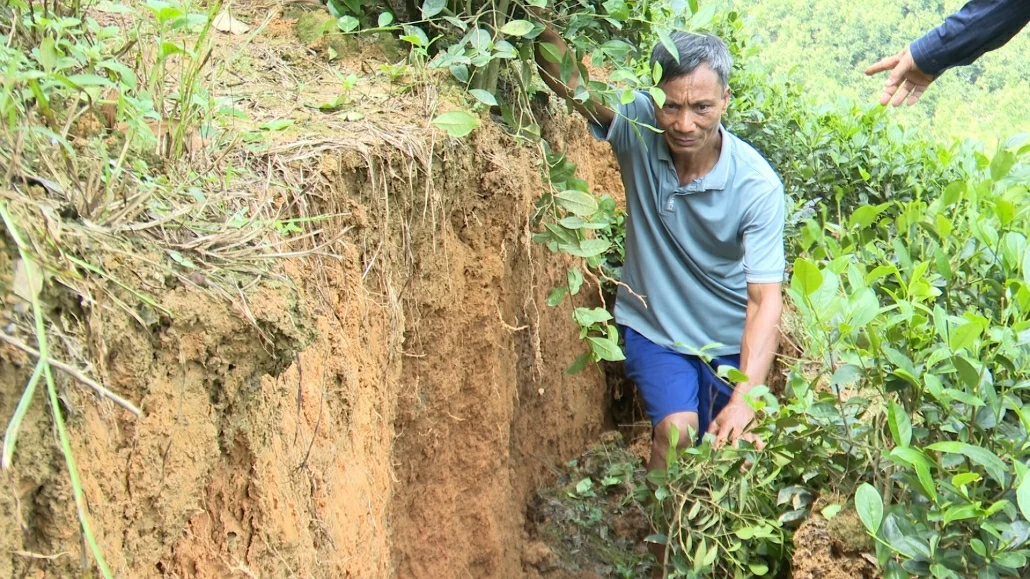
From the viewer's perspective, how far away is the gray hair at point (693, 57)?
129 inches

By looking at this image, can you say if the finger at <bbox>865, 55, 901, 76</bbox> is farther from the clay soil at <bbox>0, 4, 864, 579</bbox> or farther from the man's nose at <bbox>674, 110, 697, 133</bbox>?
the clay soil at <bbox>0, 4, 864, 579</bbox>

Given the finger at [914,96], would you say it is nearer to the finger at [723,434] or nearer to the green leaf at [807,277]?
the finger at [723,434]

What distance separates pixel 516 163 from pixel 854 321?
49.3 inches

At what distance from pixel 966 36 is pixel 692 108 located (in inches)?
40.4

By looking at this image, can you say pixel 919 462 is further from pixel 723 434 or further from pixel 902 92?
pixel 902 92

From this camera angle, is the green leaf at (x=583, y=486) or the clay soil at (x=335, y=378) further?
the green leaf at (x=583, y=486)

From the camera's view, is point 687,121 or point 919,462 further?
point 687,121

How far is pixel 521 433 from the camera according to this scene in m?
4.00

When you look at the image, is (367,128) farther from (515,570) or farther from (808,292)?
(515,570)

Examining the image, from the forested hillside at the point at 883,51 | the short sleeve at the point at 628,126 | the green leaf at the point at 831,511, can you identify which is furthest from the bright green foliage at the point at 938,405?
the forested hillside at the point at 883,51

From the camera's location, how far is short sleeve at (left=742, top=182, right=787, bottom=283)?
338cm

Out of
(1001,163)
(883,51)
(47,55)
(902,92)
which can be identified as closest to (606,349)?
(1001,163)

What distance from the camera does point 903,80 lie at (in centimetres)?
346

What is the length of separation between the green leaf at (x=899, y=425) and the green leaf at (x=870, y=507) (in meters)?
0.13
